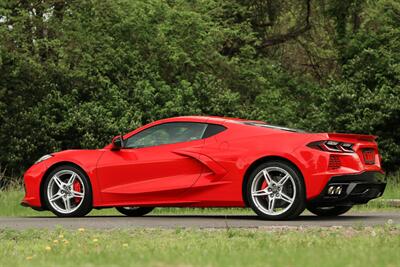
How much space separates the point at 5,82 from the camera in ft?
88.6

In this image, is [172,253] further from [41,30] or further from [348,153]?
[41,30]

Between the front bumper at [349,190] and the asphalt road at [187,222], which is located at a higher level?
the front bumper at [349,190]

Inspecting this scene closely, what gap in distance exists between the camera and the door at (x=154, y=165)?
11703 mm

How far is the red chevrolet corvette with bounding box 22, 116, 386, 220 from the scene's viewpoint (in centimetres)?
1089

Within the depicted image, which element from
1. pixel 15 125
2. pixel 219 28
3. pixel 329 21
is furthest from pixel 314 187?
pixel 329 21

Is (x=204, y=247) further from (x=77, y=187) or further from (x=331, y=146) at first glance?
(x=77, y=187)

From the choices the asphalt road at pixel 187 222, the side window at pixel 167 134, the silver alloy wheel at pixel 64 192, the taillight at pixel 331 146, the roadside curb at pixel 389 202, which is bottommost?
the roadside curb at pixel 389 202

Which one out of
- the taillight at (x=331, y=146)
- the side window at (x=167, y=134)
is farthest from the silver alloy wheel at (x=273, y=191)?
the side window at (x=167, y=134)

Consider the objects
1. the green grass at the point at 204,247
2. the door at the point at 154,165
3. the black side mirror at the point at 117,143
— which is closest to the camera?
the green grass at the point at 204,247

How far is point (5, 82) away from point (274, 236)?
64.9 feet

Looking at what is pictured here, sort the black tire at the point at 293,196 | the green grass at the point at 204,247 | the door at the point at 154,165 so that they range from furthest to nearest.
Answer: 1. the door at the point at 154,165
2. the black tire at the point at 293,196
3. the green grass at the point at 204,247

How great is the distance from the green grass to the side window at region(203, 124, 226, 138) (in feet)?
8.20

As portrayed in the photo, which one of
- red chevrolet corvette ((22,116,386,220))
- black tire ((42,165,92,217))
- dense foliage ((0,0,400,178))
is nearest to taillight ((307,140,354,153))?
red chevrolet corvette ((22,116,386,220))

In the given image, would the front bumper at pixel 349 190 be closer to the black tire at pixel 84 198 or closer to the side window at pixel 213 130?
the side window at pixel 213 130
